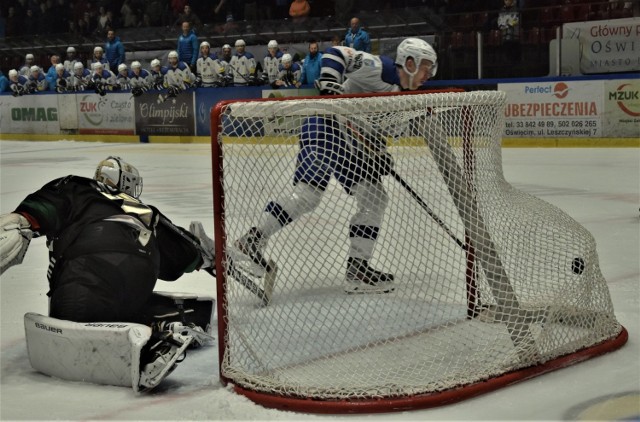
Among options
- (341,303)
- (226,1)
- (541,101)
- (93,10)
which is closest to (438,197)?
(341,303)

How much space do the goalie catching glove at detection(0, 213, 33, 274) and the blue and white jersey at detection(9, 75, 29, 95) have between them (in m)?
14.5

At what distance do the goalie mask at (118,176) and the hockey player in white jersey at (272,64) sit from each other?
10090mm

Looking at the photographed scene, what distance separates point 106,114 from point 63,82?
5.00 ft

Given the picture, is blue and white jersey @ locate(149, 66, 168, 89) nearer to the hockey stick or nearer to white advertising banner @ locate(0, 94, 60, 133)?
white advertising banner @ locate(0, 94, 60, 133)

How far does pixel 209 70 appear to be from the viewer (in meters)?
13.9

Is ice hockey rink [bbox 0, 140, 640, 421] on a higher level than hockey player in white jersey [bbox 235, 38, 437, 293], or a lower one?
lower

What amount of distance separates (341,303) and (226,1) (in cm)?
1468

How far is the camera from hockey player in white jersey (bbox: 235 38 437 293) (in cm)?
298

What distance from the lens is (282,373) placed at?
9.04 ft

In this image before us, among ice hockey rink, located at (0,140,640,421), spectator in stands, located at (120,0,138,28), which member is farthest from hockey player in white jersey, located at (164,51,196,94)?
ice hockey rink, located at (0,140,640,421)

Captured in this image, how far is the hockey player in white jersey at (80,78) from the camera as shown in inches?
618

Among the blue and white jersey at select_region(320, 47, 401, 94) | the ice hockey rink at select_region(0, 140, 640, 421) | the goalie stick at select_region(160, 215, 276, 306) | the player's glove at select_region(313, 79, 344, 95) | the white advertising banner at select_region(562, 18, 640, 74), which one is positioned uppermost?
the white advertising banner at select_region(562, 18, 640, 74)

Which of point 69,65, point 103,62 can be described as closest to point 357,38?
point 103,62

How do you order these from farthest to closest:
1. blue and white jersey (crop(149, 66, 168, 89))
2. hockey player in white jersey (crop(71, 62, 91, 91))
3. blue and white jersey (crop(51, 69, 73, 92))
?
blue and white jersey (crop(51, 69, 73, 92))
hockey player in white jersey (crop(71, 62, 91, 91))
blue and white jersey (crop(149, 66, 168, 89))
